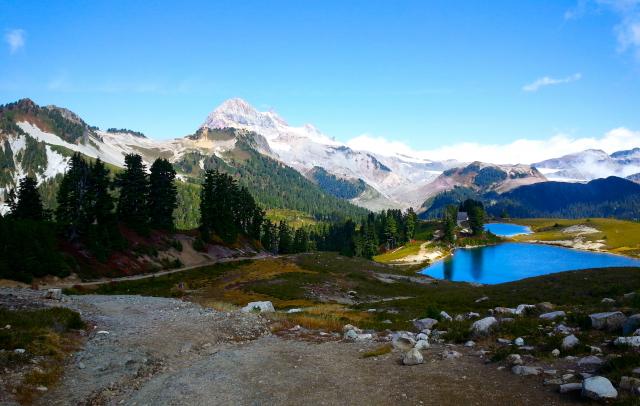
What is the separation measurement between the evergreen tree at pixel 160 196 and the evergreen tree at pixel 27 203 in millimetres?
A: 25548

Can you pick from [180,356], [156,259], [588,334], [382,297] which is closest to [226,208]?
[156,259]

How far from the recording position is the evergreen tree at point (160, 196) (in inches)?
4272

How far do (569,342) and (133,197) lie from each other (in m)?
100

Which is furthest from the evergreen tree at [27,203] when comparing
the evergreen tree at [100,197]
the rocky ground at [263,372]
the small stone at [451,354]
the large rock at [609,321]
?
the large rock at [609,321]

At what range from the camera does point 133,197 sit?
100375 mm

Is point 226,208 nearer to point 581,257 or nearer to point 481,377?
point 481,377

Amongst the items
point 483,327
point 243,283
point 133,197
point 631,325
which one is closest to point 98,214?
point 133,197

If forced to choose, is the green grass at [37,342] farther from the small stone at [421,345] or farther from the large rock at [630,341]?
the large rock at [630,341]

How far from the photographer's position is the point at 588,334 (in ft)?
61.4

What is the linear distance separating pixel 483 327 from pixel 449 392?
30.3 ft

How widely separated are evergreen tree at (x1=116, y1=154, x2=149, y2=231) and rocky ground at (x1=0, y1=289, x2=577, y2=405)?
7671cm

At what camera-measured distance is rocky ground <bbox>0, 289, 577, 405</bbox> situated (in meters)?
14.5

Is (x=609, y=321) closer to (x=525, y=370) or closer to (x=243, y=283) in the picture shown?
(x=525, y=370)

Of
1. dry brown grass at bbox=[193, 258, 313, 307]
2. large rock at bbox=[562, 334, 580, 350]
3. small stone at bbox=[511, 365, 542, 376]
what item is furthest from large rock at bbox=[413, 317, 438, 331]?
dry brown grass at bbox=[193, 258, 313, 307]
